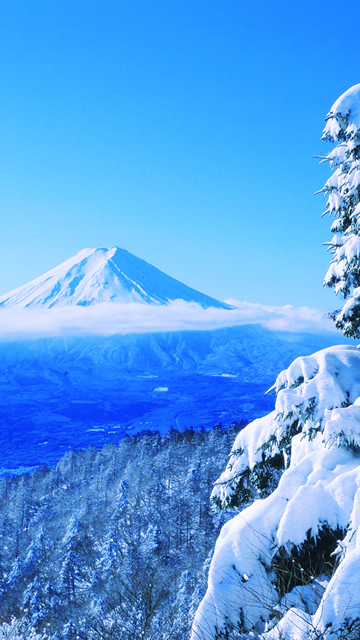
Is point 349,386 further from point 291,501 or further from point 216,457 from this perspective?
point 216,457

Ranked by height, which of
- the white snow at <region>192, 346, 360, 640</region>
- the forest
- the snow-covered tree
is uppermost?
the snow-covered tree

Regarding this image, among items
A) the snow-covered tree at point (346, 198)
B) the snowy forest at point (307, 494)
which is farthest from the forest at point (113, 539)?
the snow-covered tree at point (346, 198)

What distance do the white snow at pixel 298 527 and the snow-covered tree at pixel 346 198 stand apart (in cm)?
132

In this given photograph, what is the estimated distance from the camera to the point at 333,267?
6133 mm

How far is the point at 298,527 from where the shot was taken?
3.98 metres

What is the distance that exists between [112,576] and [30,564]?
1441cm

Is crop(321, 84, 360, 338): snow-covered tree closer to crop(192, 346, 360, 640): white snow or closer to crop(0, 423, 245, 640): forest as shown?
crop(192, 346, 360, 640): white snow

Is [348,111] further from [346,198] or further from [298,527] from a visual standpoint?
[298,527]

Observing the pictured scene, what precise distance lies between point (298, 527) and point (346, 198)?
452 centimetres

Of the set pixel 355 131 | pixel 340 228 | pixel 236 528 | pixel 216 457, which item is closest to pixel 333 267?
pixel 340 228

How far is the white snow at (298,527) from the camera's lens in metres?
3.58

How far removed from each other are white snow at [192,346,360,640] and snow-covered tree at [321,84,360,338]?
1317mm

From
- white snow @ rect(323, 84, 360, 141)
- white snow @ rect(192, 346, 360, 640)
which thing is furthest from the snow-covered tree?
white snow @ rect(192, 346, 360, 640)

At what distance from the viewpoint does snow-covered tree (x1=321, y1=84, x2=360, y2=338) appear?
541cm
